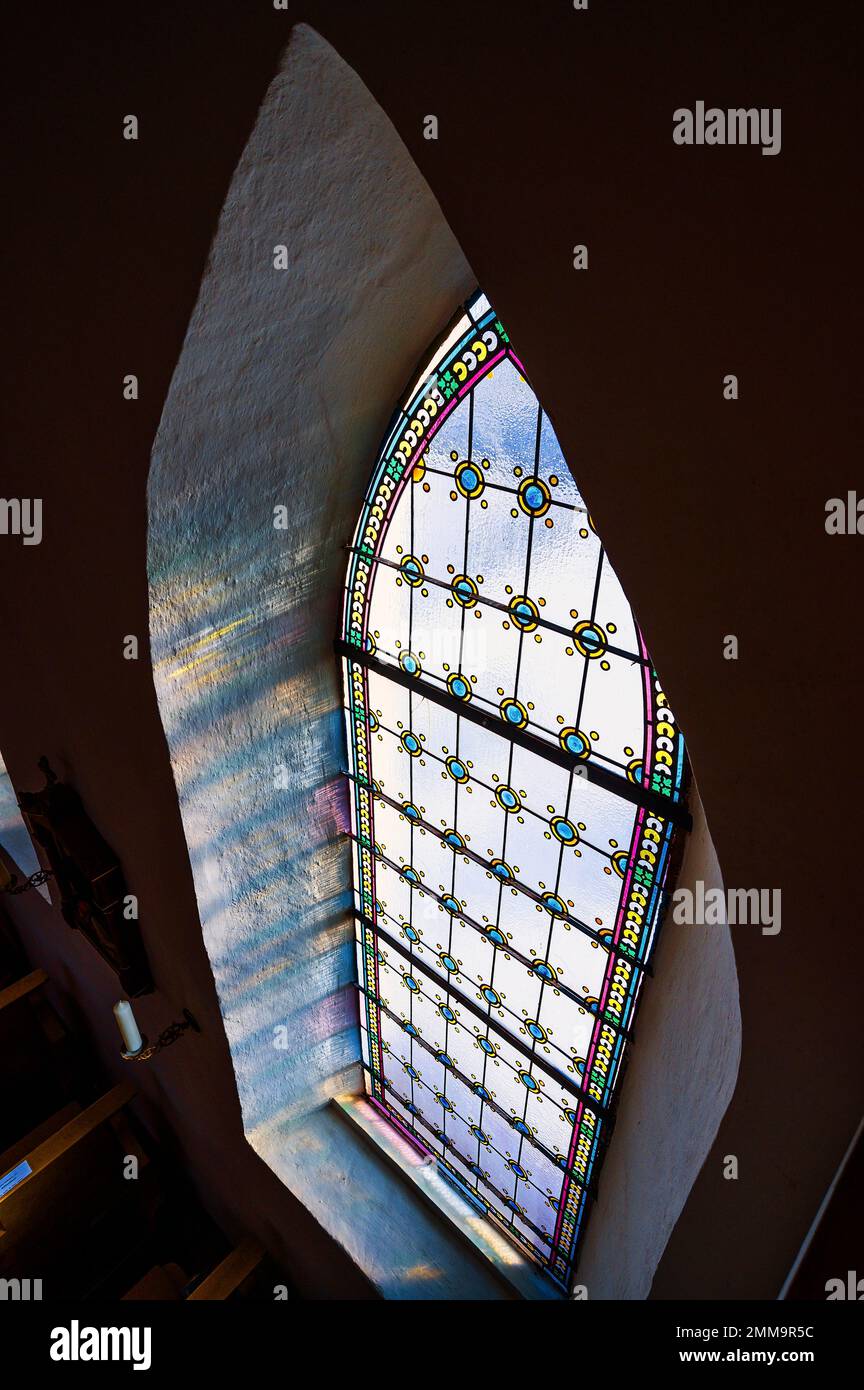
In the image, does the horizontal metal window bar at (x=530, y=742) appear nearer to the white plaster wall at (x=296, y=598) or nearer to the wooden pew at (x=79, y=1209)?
the white plaster wall at (x=296, y=598)

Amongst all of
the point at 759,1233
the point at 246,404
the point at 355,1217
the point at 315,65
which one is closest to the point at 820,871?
the point at 759,1233

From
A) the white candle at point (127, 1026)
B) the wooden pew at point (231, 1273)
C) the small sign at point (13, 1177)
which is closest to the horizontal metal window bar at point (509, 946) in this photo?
the white candle at point (127, 1026)

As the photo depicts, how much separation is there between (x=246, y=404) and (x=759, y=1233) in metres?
2.33

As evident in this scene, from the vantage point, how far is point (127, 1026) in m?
3.59

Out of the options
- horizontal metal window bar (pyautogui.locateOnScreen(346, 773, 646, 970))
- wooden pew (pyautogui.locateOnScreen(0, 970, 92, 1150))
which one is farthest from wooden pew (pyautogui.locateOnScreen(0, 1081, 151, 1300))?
horizontal metal window bar (pyautogui.locateOnScreen(346, 773, 646, 970))

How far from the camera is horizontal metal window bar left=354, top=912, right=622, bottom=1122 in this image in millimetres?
3016

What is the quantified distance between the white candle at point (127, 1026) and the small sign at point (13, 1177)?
172cm

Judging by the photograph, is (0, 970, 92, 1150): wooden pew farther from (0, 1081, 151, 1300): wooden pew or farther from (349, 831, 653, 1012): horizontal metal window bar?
(349, 831, 653, 1012): horizontal metal window bar

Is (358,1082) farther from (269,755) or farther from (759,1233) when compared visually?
(759,1233)

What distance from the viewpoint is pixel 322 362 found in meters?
2.58

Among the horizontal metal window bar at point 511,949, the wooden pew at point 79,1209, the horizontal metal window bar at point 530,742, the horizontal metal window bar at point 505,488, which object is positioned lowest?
the wooden pew at point 79,1209

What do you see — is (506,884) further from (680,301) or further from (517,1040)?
(680,301)

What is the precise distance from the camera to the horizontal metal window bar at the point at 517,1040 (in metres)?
3.02

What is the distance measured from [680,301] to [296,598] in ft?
6.58
